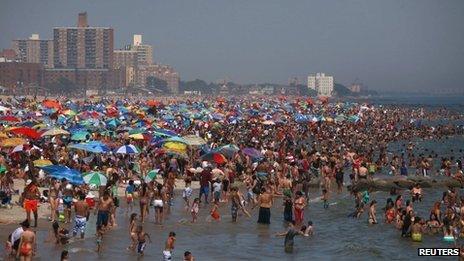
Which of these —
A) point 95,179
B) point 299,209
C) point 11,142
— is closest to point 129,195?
point 95,179

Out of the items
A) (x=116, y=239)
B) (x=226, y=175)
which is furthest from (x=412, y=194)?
(x=116, y=239)

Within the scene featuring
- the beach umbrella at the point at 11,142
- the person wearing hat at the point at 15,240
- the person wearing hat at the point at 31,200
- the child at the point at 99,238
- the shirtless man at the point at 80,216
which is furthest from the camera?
the beach umbrella at the point at 11,142

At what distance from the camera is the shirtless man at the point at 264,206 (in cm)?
1955

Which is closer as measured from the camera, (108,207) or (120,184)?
(108,207)

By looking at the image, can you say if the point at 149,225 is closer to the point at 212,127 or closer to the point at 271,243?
the point at 271,243

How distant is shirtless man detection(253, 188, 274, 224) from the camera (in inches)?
770

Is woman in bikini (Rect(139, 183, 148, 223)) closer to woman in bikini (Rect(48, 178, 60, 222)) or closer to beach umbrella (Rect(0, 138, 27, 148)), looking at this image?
woman in bikini (Rect(48, 178, 60, 222))

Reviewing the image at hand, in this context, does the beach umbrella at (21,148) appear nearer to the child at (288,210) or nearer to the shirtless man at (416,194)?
the child at (288,210)

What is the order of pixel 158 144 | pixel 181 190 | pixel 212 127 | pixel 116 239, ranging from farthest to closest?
1. pixel 212 127
2. pixel 158 144
3. pixel 181 190
4. pixel 116 239

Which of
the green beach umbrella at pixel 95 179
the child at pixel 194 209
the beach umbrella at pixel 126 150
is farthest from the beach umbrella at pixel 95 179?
the beach umbrella at pixel 126 150

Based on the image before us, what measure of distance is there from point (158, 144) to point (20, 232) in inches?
559

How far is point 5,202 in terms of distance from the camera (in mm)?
19609

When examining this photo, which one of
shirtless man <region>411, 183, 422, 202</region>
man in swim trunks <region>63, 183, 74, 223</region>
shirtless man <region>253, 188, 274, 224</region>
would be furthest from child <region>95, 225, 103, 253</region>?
shirtless man <region>411, 183, 422, 202</region>

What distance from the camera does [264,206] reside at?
19719 mm
